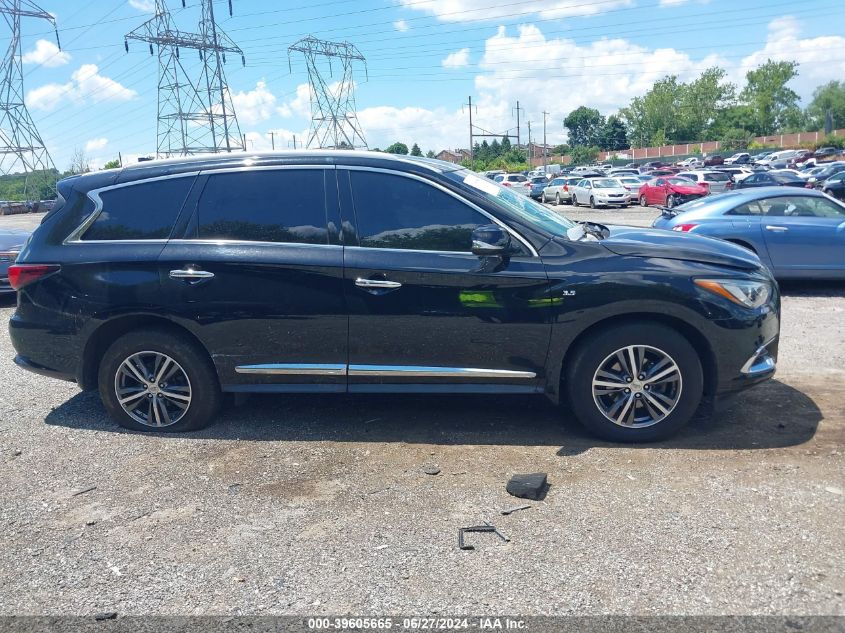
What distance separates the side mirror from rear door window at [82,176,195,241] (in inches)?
79.9

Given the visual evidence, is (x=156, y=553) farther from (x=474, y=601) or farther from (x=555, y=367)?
(x=555, y=367)

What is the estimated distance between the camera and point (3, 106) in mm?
67062

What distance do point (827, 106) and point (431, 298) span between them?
408 ft

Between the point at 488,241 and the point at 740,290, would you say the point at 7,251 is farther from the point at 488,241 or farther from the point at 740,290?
the point at 740,290

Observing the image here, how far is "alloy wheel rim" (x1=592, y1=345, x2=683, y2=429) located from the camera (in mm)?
4520

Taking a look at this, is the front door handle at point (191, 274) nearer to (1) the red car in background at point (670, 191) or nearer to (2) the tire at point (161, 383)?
(2) the tire at point (161, 383)

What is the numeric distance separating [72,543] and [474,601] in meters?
2.07


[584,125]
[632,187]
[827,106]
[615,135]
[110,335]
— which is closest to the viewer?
[110,335]

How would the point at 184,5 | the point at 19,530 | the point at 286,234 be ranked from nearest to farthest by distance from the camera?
1. the point at 19,530
2. the point at 286,234
3. the point at 184,5

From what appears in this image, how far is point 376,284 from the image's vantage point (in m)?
4.59

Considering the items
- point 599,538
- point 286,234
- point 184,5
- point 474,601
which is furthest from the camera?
point 184,5

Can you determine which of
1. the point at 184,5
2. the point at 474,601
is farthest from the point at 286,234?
the point at 184,5

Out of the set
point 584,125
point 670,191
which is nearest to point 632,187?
point 670,191

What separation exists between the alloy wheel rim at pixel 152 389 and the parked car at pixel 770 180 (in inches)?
1081
